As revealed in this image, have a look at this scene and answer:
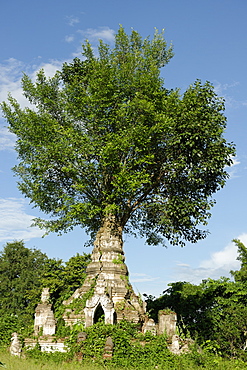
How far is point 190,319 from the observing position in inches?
1059

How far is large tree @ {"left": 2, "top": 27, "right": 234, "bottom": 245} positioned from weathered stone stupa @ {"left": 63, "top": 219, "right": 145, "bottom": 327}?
0.95 metres

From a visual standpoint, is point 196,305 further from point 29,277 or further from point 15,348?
point 29,277

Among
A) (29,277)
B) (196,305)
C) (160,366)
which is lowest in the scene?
(160,366)

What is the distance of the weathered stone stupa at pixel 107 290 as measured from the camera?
62.1ft

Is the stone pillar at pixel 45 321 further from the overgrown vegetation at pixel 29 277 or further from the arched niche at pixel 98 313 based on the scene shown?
the overgrown vegetation at pixel 29 277

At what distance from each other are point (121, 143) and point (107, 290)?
295 inches

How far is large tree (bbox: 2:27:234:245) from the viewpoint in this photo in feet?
67.5

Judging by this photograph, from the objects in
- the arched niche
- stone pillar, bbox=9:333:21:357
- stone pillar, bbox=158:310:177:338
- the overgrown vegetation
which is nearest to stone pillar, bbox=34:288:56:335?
stone pillar, bbox=9:333:21:357

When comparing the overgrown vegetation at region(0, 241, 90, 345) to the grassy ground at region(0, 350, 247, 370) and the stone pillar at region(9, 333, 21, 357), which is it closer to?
the stone pillar at region(9, 333, 21, 357)

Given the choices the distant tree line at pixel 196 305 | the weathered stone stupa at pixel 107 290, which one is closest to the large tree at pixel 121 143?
the weathered stone stupa at pixel 107 290

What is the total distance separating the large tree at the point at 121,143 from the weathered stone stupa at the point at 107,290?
95cm

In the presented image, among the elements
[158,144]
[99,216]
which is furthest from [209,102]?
[99,216]

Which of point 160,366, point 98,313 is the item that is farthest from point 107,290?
point 160,366

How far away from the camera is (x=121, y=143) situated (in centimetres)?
2009
